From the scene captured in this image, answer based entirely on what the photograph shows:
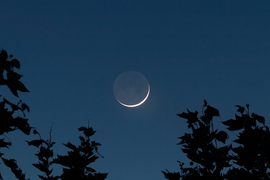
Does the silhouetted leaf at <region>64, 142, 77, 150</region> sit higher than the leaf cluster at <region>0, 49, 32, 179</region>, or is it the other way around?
the silhouetted leaf at <region>64, 142, 77, 150</region>

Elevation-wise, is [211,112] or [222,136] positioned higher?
[211,112]

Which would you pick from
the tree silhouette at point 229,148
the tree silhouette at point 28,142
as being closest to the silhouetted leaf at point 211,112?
the tree silhouette at point 229,148

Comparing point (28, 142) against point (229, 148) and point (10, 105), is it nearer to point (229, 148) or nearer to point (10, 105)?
point (10, 105)

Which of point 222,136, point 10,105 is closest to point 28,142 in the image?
point 10,105

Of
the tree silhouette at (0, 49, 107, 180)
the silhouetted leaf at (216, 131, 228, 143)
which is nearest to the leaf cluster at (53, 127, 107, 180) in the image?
the tree silhouette at (0, 49, 107, 180)

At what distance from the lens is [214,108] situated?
3740 mm

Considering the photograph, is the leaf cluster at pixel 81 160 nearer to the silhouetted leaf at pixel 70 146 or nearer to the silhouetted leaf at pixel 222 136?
the silhouetted leaf at pixel 70 146

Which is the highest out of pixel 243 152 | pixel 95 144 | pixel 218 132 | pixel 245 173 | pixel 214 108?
pixel 95 144

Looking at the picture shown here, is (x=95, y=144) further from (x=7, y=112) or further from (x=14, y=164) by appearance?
(x=7, y=112)

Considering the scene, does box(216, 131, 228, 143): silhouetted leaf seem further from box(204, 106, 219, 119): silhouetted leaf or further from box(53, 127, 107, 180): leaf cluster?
box(53, 127, 107, 180): leaf cluster

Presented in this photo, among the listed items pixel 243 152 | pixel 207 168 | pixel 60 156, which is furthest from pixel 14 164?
pixel 243 152

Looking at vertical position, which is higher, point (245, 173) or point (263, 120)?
point (263, 120)

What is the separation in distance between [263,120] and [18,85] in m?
3.21

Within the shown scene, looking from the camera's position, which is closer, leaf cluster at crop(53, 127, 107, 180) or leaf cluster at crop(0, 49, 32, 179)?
leaf cluster at crop(0, 49, 32, 179)
